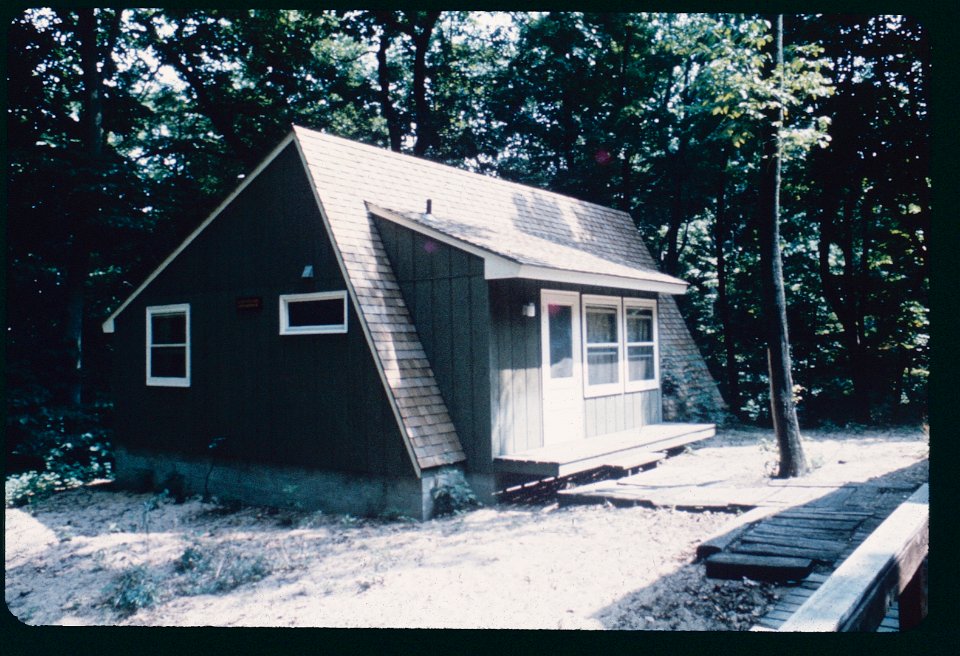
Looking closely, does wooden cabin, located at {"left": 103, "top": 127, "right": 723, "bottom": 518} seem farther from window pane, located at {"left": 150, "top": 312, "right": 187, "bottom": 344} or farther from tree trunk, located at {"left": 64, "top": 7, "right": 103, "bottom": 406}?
tree trunk, located at {"left": 64, "top": 7, "right": 103, "bottom": 406}

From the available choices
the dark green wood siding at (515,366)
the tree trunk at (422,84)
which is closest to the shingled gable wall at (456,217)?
the dark green wood siding at (515,366)

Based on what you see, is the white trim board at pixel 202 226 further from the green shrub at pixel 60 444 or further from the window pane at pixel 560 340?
the window pane at pixel 560 340

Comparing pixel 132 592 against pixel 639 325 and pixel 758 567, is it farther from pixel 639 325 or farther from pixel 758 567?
pixel 639 325

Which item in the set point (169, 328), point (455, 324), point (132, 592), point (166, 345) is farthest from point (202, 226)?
point (132, 592)

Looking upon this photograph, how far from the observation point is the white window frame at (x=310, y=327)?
828cm

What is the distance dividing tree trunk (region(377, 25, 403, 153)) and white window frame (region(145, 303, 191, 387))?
10.5 meters

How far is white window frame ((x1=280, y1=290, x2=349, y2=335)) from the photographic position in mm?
8281

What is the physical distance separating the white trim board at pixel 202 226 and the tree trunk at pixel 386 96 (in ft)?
33.6

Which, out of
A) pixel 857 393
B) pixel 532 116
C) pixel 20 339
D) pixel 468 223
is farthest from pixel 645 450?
pixel 532 116

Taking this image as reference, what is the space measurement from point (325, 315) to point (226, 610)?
158 inches

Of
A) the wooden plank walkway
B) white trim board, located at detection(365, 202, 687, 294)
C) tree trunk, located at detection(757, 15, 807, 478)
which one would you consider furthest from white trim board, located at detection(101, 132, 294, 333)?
the wooden plank walkway

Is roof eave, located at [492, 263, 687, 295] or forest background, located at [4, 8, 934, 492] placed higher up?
forest background, located at [4, 8, 934, 492]

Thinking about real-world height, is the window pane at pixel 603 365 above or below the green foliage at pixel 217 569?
above

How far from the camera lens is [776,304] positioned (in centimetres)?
891
